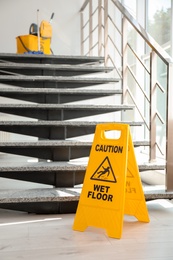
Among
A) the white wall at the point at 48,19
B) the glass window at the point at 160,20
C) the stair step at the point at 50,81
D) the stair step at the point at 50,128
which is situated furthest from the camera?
the white wall at the point at 48,19

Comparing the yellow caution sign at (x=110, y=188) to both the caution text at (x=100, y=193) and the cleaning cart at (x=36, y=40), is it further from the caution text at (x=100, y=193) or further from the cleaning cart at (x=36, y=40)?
the cleaning cart at (x=36, y=40)

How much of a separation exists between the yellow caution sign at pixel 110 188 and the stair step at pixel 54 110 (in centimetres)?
72

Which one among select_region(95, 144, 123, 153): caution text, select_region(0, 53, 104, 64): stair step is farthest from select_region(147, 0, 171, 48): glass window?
select_region(95, 144, 123, 153): caution text

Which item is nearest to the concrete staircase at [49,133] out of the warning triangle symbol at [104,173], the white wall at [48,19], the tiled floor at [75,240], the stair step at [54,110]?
the stair step at [54,110]

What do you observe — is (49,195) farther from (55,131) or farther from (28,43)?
(28,43)

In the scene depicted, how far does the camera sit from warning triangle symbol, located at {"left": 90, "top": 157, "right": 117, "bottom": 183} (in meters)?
1.91

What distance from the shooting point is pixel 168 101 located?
2.23 meters

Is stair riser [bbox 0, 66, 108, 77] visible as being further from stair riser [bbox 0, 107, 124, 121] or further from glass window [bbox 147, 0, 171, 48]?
glass window [bbox 147, 0, 171, 48]

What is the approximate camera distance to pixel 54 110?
9.08 ft

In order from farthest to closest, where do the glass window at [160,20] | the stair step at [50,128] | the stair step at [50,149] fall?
the glass window at [160,20], the stair step at [50,128], the stair step at [50,149]

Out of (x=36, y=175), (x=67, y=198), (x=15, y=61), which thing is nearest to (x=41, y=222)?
(x=67, y=198)

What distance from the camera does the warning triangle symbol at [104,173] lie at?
1.91 meters

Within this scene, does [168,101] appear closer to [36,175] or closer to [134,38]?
[36,175]

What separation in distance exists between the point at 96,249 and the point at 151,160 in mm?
1065
